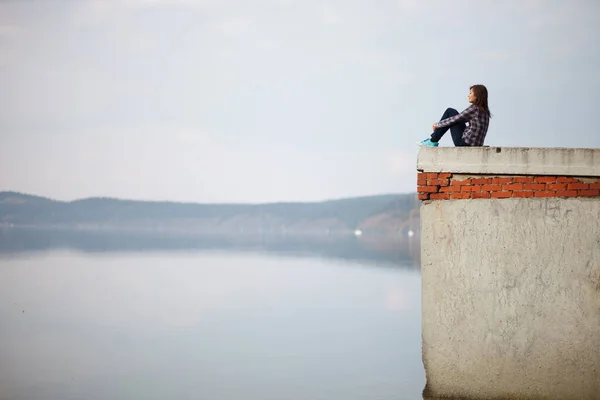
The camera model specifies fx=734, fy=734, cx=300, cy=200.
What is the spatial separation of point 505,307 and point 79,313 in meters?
37.0

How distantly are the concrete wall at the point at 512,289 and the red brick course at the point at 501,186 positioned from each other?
0.02 metres

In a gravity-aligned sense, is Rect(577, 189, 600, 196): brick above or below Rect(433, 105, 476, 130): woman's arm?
below

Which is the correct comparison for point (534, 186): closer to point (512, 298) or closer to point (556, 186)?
point (556, 186)

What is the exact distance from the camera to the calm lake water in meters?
23.1

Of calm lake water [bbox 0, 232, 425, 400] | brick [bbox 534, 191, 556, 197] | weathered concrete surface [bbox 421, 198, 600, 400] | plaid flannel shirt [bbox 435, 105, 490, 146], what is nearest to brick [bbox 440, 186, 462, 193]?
weathered concrete surface [bbox 421, 198, 600, 400]

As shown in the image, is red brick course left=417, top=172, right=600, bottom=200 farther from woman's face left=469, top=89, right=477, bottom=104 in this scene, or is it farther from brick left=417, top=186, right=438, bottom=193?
woman's face left=469, top=89, right=477, bottom=104

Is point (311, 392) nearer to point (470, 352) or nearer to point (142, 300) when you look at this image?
point (470, 352)

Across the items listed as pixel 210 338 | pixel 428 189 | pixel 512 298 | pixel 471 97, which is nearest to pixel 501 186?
pixel 428 189

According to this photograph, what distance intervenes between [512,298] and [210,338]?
84.2ft

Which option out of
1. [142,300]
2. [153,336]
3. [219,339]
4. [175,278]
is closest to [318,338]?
[219,339]

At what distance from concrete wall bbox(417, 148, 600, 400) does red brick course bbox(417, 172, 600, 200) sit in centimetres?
2

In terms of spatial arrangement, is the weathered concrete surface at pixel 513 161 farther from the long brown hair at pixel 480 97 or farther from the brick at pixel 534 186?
the long brown hair at pixel 480 97

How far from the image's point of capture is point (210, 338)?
33031 millimetres

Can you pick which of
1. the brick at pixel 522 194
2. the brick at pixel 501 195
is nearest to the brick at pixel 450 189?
the brick at pixel 501 195
